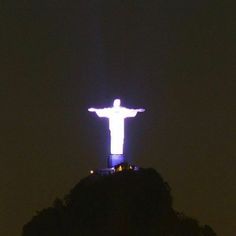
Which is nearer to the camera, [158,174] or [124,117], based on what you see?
[158,174]

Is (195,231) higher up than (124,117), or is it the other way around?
(124,117)

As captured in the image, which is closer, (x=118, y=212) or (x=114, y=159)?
(x=118, y=212)

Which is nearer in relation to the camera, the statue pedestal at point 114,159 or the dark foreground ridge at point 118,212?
the dark foreground ridge at point 118,212

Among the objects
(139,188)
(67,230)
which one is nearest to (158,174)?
(139,188)

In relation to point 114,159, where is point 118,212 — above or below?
below

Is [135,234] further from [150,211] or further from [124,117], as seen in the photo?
[124,117]
